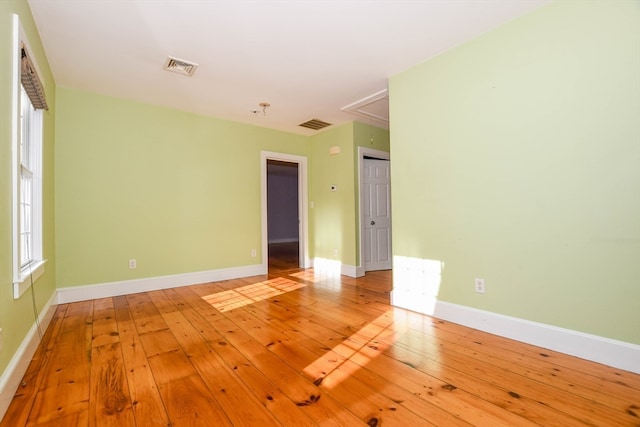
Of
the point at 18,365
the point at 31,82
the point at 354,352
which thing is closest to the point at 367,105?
the point at 354,352

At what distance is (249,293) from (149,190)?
196 centimetres

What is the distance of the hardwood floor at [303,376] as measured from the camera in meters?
1.43

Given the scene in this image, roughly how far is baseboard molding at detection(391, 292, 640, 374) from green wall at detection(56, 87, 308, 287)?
320 cm

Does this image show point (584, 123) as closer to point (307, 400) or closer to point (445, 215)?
point (445, 215)

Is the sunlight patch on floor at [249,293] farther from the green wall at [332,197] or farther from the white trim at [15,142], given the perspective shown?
the white trim at [15,142]

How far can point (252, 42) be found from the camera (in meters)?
2.52

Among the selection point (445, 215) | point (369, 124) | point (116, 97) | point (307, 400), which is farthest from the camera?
point (369, 124)

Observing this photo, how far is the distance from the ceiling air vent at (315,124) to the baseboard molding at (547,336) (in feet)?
A: 10.5

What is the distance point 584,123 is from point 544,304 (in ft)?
4.37

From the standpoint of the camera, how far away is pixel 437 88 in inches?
109

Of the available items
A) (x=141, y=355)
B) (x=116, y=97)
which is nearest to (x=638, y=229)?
(x=141, y=355)

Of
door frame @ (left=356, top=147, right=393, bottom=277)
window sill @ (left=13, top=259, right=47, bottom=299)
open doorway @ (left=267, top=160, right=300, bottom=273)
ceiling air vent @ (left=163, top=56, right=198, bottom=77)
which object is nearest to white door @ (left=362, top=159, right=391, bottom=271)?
door frame @ (left=356, top=147, right=393, bottom=277)

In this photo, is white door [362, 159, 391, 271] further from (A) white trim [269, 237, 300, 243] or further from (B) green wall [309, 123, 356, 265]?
(A) white trim [269, 237, 300, 243]

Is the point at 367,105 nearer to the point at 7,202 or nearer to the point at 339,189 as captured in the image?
the point at 339,189
